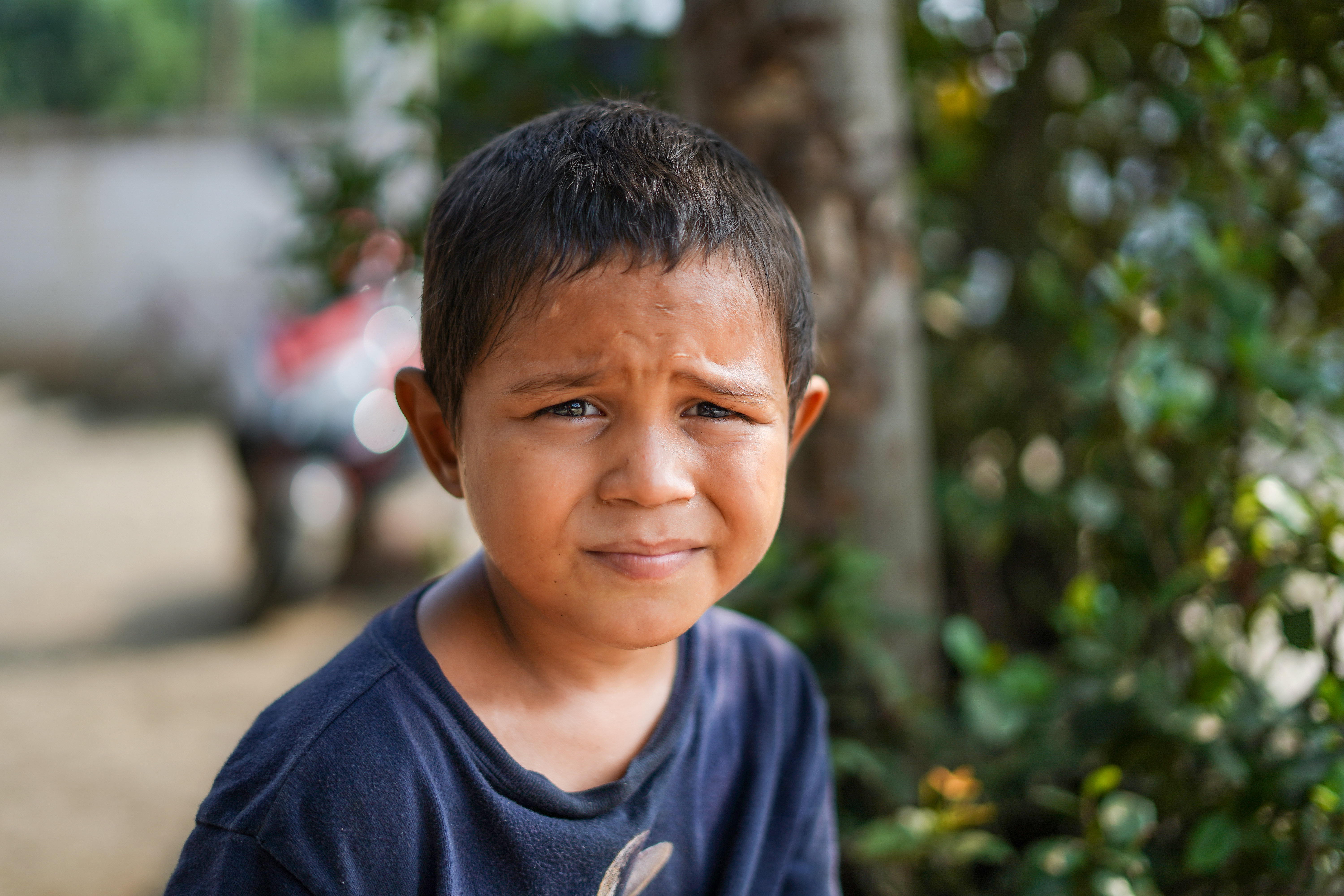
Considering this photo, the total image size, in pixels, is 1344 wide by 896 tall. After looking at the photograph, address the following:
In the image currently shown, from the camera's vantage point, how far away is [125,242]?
9.27m

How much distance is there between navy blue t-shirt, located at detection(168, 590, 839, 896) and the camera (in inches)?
36.8

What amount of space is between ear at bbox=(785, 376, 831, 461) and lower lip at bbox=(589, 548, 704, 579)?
0.29 m

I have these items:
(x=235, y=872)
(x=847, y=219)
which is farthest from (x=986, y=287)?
(x=235, y=872)

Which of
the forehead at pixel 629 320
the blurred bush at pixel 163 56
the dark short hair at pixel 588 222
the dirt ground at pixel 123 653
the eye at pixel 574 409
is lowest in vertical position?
the dirt ground at pixel 123 653

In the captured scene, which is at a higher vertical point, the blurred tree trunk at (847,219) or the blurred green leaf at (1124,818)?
the blurred tree trunk at (847,219)

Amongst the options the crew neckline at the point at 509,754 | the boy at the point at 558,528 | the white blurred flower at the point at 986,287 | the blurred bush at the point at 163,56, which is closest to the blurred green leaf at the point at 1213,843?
the boy at the point at 558,528

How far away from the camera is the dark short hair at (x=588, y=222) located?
979 millimetres

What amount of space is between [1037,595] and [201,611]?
3.52m

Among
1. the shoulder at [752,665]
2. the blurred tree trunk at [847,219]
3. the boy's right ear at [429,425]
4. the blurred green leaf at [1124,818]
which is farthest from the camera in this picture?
the blurred tree trunk at [847,219]

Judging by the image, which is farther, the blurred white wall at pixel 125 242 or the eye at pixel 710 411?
the blurred white wall at pixel 125 242

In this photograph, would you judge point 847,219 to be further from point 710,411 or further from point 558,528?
point 558,528

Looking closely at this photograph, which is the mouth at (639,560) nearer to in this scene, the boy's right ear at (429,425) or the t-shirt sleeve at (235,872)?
the boy's right ear at (429,425)

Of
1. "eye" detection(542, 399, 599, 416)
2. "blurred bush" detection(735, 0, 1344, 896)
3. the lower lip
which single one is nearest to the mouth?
the lower lip

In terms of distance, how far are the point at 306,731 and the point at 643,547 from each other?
0.36 m
